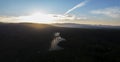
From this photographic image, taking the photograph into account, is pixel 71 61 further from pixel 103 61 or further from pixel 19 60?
pixel 19 60

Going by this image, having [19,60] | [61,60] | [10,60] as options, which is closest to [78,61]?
[61,60]

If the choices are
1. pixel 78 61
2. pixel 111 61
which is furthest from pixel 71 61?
pixel 111 61

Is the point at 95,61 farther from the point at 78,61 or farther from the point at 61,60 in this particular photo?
the point at 61,60

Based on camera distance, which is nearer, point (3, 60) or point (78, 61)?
point (78, 61)

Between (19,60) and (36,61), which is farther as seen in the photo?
(19,60)

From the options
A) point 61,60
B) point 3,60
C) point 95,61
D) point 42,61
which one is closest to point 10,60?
point 3,60

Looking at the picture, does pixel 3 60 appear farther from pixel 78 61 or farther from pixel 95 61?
pixel 95 61
